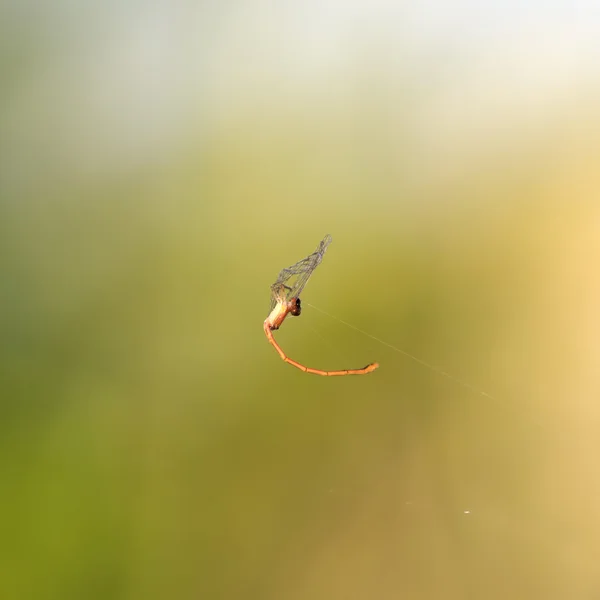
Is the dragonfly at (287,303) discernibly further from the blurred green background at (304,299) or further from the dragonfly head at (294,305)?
the blurred green background at (304,299)

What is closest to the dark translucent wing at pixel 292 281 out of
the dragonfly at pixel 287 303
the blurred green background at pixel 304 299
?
the dragonfly at pixel 287 303

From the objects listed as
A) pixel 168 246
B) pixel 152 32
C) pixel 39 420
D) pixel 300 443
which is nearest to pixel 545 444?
pixel 300 443

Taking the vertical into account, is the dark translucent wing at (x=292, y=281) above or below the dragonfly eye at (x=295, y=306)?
above

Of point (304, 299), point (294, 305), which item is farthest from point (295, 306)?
point (304, 299)

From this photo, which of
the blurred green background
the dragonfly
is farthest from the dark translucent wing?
the blurred green background

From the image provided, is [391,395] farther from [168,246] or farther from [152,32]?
[152,32]

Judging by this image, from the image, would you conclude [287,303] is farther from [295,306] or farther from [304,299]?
[304,299]

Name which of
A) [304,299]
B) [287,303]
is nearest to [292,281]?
[287,303]

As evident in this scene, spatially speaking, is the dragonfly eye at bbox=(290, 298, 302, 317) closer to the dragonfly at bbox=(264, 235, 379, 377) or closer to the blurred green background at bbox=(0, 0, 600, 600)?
the dragonfly at bbox=(264, 235, 379, 377)

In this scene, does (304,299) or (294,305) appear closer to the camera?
(294,305)
